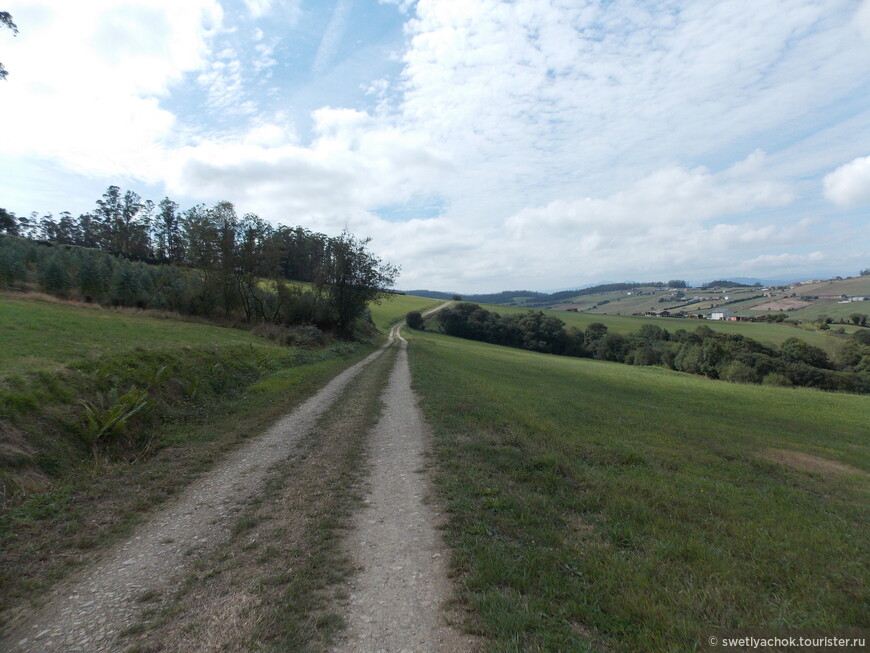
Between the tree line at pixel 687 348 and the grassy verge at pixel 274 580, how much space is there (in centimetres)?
5805

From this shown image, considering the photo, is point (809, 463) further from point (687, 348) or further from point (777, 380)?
point (687, 348)

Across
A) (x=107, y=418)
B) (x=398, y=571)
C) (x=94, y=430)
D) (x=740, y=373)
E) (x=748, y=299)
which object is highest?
(x=107, y=418)

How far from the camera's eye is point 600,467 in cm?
810

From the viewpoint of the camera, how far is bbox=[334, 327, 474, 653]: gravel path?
3.47 m

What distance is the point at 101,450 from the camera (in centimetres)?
820

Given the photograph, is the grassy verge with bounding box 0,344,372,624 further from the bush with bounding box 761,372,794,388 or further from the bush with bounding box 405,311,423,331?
the bush with bounding box 405,311,423,331

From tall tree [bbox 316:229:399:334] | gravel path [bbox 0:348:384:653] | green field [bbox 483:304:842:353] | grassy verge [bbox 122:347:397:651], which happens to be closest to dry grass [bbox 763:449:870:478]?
grassy verge [bbox 122:347:397:651]

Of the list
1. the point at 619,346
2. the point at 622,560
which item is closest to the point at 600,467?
the point at 622,560

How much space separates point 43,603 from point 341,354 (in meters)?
27.6

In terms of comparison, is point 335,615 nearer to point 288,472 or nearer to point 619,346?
point 288,472

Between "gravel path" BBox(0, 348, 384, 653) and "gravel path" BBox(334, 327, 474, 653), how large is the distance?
79.4 inches

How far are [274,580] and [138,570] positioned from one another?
170cm

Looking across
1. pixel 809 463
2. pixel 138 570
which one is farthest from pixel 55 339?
pixel 809 463

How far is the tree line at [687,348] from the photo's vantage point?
5025 cm
